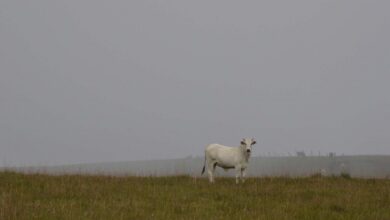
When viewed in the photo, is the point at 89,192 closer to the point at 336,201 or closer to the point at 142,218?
the point at 142,218

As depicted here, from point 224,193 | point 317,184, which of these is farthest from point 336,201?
point 317,184

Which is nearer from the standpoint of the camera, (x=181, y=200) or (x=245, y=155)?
(x=181, y=200)

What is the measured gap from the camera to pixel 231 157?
1836cm

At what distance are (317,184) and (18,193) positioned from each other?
33.6 feet

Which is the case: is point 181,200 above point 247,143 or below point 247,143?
below

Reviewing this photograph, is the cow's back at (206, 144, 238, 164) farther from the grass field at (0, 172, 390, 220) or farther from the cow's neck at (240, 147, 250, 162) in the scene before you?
the grass field at (0, 172, 390, 220)

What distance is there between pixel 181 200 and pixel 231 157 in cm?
580

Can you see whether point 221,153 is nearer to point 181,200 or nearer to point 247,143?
point 247,143

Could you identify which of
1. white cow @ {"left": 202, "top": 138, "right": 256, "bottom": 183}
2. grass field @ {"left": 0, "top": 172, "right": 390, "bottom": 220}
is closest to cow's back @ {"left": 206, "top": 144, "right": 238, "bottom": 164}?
white cow @ {"left": 202, "top": 138, "right": 256, "bottom": 183}

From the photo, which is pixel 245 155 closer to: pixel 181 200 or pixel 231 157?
pixel 231 157

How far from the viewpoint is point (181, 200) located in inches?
Answer: 507

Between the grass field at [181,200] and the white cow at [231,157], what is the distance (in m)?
0.82

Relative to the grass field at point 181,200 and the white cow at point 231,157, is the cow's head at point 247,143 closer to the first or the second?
the white cow at point 231,157


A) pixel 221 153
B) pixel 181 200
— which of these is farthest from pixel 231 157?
pixel 181 200
